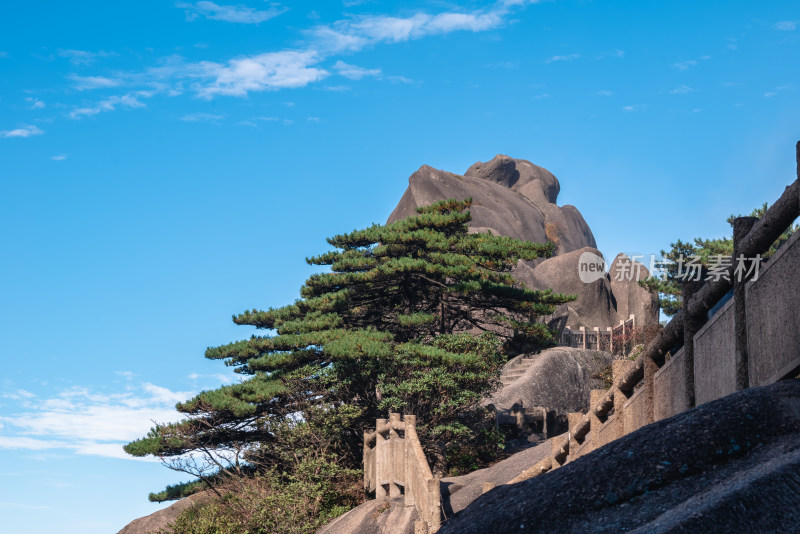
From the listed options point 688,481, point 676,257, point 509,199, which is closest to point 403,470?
point 688,481

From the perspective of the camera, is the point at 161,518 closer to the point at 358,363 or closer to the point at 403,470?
the point at 358,363

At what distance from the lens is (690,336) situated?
30.0ft

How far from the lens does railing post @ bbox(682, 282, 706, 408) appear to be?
9.02 m

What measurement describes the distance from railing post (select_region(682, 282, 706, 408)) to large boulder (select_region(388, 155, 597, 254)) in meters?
41.4

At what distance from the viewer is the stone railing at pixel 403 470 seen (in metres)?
12.5

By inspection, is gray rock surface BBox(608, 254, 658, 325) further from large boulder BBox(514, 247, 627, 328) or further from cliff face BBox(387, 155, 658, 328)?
large boulder BBox(514, 247, 627, 328)

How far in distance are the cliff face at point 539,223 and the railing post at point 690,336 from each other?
2847 cm

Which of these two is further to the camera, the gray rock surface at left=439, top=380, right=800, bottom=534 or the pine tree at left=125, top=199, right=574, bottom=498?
the pine tree at left=125, top=199, right=574, bottom=498

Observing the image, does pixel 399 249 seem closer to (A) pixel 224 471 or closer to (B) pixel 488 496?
(A) pixel 224 471

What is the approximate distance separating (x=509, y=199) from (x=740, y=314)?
2199 inches

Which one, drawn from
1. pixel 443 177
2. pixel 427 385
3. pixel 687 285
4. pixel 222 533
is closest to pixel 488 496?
pixel 687 285

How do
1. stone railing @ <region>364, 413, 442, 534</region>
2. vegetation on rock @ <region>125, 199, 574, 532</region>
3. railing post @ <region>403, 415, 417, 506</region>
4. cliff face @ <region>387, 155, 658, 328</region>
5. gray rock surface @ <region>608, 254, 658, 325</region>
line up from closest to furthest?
stone railing @ <region>364, 413, 442, 534</region>, railing post @ <region>403, 415, 417, 506</region>, vegetation on rock @ <region>125, 199, 574, 532</region>, gray rock surface @ <region>608, 254, 658, 325</region>, cliff face @ <region>387, 155, 658, 328</region>

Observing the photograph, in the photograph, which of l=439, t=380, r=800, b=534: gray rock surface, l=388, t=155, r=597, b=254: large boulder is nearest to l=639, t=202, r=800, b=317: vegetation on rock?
l=388, t=155, r=597, b=254: large boulder

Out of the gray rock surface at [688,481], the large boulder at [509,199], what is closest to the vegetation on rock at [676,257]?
the large boulder at [509,199]
